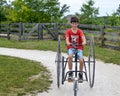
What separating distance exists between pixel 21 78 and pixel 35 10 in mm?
26126

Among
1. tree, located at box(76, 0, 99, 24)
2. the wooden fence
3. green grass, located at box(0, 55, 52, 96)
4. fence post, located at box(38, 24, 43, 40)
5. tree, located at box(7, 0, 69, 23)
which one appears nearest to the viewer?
green grass, located at box(0, 55, 52, 96)

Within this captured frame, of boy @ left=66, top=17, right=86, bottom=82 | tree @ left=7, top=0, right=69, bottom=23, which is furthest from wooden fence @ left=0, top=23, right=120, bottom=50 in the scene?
boy @ left=66, top=17, right=86, bottom=82

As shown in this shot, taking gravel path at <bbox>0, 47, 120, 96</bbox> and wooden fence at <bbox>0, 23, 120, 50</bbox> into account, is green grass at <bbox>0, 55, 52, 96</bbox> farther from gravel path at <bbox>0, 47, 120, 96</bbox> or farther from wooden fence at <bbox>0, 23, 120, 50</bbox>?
wooden fence at <bbox>0, 23, 120, 50</bbox>

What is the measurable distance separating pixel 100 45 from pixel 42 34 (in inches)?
236

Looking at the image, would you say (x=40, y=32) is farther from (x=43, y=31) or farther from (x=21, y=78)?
(x=21, y=78)

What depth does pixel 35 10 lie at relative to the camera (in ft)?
117

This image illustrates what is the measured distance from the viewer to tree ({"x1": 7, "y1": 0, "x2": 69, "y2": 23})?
3525cm

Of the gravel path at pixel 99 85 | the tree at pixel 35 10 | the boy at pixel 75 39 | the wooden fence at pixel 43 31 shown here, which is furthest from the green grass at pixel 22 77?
the tree at pixel 35 10

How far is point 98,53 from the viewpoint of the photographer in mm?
16016

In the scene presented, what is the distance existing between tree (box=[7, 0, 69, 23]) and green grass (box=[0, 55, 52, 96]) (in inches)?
883

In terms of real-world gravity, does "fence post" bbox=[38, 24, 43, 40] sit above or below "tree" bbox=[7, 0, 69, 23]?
below

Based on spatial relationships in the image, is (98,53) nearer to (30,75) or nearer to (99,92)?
(30,75)

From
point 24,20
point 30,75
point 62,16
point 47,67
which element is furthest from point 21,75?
point 62,16

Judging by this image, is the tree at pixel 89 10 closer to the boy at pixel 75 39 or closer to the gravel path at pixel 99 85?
the gravel path at pixel 99 85
